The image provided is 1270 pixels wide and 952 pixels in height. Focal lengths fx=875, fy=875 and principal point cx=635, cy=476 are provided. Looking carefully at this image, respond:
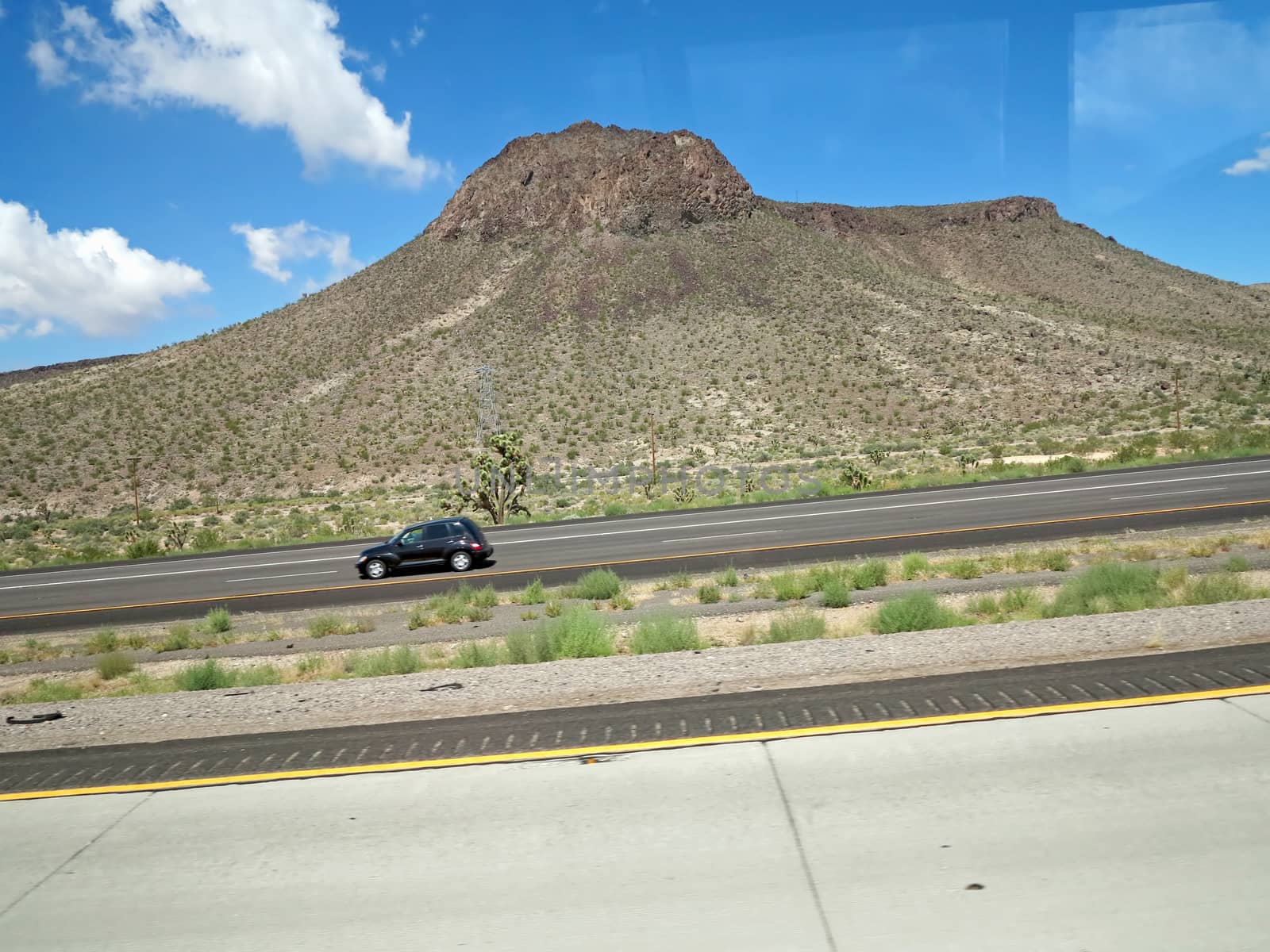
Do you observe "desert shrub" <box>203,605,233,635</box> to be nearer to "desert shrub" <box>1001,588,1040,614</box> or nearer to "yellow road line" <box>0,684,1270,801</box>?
"yellow road line" <box>0,684,1270,801</box>

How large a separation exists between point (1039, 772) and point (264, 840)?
501 centimetres

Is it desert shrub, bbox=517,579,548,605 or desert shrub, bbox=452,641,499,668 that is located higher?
desert shrub, bbox=452,641,499,668

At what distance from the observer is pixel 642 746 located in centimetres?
677

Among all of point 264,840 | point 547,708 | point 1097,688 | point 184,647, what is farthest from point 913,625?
point 184,647

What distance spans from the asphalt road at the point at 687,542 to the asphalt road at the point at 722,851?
14.7m

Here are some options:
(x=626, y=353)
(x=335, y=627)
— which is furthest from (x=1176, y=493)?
(x=626, y=353)

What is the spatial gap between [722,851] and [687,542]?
20190 millimetres

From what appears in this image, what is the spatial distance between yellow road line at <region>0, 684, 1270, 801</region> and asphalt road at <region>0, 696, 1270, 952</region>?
0.44 ft

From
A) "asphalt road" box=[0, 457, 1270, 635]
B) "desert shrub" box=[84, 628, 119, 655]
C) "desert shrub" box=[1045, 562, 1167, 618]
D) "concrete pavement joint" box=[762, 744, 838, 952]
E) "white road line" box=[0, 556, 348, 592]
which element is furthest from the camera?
"white road line" box=[0, 556, 348, 592]

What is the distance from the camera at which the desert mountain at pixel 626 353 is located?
62688mm

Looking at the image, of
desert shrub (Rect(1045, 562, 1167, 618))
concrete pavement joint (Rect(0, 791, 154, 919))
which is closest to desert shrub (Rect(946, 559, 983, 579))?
desert shrub (Rect(1045, 562, 1167, 618))

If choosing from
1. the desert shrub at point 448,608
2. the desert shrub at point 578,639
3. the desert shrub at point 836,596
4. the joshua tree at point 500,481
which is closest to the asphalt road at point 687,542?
the desert shrub at point 448,608

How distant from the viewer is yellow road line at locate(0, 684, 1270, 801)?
262 inches

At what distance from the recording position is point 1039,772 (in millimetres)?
5672
